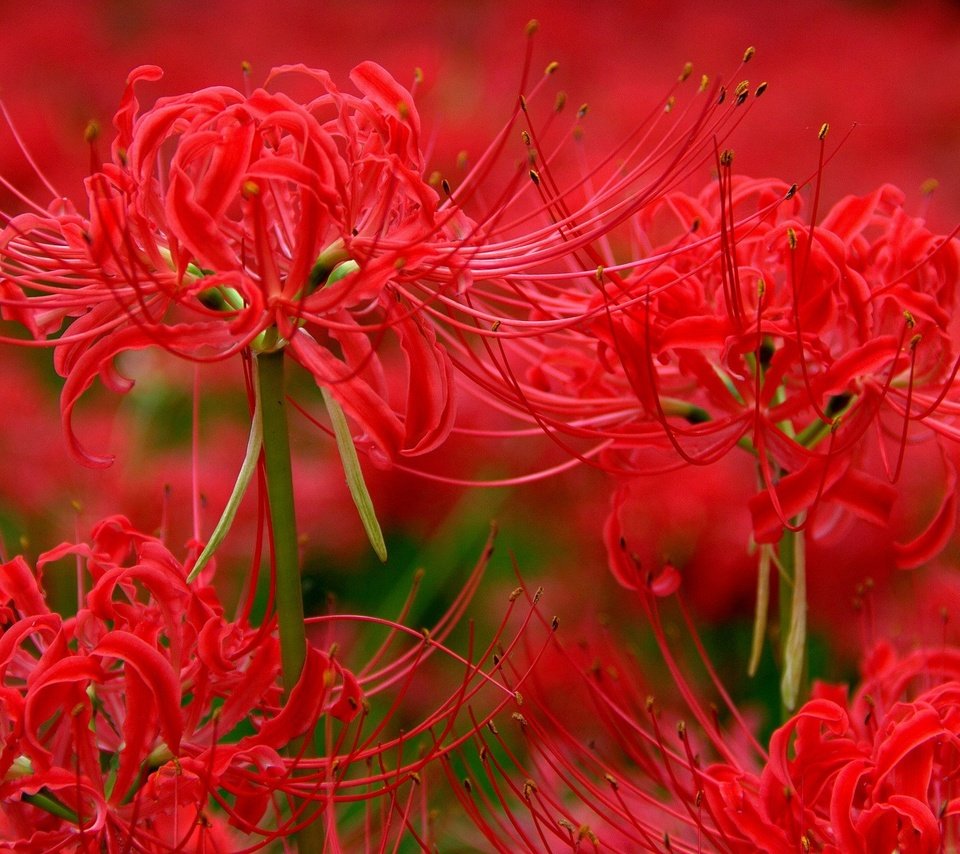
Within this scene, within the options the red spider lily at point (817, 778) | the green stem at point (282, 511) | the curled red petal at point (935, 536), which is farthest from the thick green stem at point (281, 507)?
the curled red petal at point (935, 536)

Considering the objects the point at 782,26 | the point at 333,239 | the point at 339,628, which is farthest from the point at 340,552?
the point at 782,26

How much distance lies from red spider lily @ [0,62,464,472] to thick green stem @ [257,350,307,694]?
2 centimetres

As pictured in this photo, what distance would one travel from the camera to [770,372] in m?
0.98

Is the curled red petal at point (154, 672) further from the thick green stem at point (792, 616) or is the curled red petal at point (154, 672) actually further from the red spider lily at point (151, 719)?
the thick green stem at point (792, 616)

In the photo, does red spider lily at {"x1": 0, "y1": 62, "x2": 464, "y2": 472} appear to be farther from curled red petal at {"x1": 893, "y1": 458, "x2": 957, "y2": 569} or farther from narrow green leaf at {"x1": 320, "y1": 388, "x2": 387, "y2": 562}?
curled red petal at {"x1": 893, "y1": 458, "x2": 957, "y2": 569}

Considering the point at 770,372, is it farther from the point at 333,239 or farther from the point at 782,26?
the point at 782,26

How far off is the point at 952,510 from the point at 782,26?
9.21 ft

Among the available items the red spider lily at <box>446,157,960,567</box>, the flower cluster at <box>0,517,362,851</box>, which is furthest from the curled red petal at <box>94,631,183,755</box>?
the red spider lily at <box>446,157,960,567</box>

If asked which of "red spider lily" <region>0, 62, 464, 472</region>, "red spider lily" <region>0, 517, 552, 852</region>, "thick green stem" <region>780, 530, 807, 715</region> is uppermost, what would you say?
"red spider lily" <region>0, 62, 464, 472</region>

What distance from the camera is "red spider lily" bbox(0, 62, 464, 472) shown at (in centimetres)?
79

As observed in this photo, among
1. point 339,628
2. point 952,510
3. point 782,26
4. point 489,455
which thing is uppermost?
point 782,26

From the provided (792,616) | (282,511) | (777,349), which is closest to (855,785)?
(792,616)

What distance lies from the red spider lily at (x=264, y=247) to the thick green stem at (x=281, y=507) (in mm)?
23

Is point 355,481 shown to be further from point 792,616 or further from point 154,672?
point 792,616
